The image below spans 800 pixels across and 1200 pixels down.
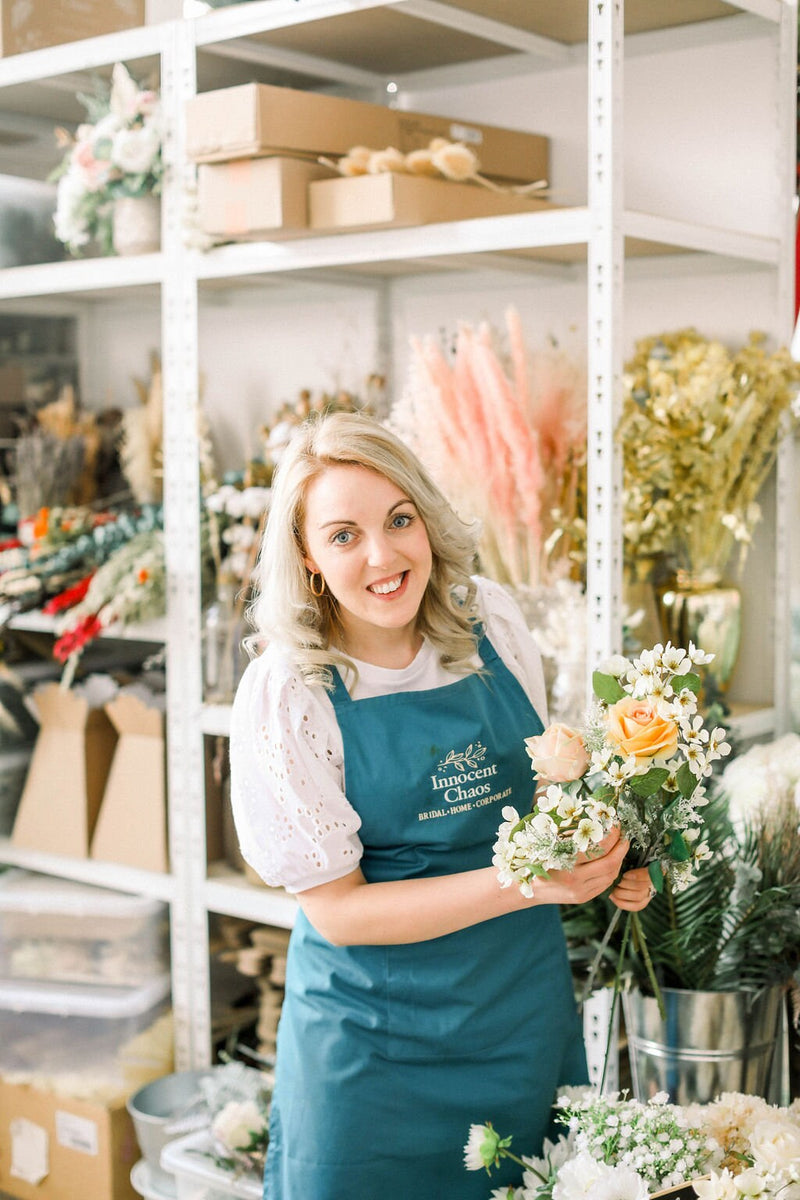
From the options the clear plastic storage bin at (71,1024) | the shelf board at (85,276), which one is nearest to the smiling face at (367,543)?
the shelf board at (85,276)

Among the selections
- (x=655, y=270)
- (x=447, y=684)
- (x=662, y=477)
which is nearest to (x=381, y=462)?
(x=447, y=684)

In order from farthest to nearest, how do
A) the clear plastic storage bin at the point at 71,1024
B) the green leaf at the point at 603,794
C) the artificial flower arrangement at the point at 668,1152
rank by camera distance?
the clear plastic storage bin at the point at 71,1024 < the green leaf at the point at 603,794 < the artificial flower arrangement at the point at 668,1152

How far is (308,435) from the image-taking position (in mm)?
1658

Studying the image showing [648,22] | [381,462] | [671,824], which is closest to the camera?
[671,824]

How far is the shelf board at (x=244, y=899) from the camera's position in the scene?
2547 millimetres

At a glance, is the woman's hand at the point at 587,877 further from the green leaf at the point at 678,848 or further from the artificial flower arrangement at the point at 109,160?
the artificial flower arrangement at the point at 109,160

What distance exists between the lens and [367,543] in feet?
5.25

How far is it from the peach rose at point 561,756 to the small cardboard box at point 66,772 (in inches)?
66.2

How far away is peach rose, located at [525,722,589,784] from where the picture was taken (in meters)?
1.36

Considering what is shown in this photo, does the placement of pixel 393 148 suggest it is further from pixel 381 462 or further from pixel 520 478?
pixel 381 462

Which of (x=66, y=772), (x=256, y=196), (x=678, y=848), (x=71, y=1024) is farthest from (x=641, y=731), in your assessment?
(x=71, y=1024)

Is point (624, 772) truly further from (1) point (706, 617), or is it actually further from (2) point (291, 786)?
(1) point (706, 617)

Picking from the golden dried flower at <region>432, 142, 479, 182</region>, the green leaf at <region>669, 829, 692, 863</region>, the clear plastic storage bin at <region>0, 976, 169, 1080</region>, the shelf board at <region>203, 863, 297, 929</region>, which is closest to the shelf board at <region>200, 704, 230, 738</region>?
the shelf board at <region>203, 863, 297, 929</region>

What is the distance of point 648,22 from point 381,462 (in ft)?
4.28
